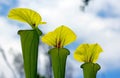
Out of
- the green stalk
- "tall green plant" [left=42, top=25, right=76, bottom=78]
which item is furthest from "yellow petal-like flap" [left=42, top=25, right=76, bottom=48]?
the green stalk

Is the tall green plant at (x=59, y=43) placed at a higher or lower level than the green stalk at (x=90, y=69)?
higher

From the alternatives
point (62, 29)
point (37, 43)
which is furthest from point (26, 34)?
point (62, 29)

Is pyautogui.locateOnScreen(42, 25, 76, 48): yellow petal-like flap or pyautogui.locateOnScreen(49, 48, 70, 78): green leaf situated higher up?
pyautogui.locateOnScreen(42, 25, 76, 48): yellow petal-like flap

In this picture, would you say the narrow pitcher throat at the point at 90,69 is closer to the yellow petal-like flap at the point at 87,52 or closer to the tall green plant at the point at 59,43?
the yellow petal-like flap at the point at 87,52

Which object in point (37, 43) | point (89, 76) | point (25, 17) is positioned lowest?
point (89, 76)

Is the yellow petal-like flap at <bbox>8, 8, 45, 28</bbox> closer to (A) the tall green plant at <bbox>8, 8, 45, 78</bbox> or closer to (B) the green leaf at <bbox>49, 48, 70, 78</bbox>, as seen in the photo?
(A) the tall green plant at <bbox>8, 8, 45, 78</bbox>

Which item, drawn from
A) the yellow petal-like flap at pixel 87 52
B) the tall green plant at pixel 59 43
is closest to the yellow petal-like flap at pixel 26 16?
the tall green plant at pixel 59 43

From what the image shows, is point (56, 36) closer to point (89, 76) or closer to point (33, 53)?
point (33, 53)
